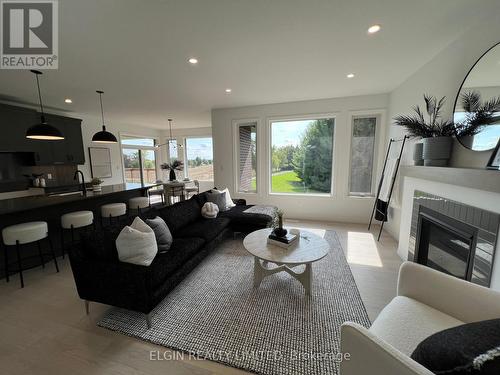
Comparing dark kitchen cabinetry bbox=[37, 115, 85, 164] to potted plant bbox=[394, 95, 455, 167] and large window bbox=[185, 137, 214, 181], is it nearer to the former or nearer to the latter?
large window bbox=[185, 137, 214, 181]

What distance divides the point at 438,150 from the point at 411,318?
6.32 ft

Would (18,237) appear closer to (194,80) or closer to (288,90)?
(194,80)

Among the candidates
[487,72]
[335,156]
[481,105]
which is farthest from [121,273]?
[335,156]

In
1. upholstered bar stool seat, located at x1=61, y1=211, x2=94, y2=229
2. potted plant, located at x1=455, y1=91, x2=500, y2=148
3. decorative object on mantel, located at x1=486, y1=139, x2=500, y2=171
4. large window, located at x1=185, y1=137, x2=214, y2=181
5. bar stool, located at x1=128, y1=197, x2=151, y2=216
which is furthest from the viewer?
large window, located at x1=185, y1=137, x2=214, y2=181

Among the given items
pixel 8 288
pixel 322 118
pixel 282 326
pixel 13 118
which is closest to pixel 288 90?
pixel 322 118

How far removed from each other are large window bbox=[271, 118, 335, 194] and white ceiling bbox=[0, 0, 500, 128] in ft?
2.96

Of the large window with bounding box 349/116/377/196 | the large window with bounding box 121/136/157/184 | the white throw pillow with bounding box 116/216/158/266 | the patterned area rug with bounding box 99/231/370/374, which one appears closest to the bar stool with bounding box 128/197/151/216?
the patterned area rug with bounding box 99/231/370/374

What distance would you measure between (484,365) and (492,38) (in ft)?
9.00

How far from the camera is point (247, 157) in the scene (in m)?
5.28

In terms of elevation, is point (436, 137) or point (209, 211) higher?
point (436, 137)

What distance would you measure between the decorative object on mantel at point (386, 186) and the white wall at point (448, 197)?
548 millimetres

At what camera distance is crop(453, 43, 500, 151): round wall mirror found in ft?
5.71

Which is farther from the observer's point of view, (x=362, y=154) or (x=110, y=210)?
(x=362, y=154)

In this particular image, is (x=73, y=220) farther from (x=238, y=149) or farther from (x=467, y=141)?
(x=467, y=141)
